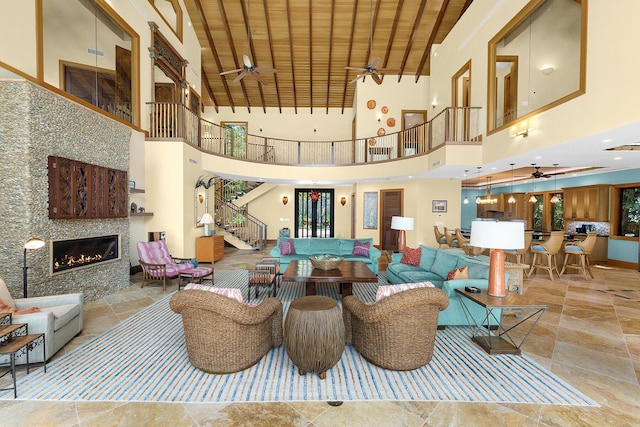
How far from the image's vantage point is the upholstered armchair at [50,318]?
2.77 metres

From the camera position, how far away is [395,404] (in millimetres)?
2287

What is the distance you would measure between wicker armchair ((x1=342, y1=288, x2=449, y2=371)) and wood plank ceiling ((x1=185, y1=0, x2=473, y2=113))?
7.43 meters

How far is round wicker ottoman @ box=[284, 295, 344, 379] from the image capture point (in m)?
2.49

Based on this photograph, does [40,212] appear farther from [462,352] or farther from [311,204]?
[311,204]

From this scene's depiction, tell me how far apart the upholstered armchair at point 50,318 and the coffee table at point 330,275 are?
2.54m

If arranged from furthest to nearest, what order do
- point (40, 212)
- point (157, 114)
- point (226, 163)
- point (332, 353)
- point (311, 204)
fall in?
point (311, 204) → point (226, 163) → point (157, 114) → point (40, 212) → point (332, 353)

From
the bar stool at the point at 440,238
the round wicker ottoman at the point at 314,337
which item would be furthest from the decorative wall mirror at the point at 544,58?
the round wicker ottoman at the point at 314,337

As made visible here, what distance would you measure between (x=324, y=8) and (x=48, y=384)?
10.6 m

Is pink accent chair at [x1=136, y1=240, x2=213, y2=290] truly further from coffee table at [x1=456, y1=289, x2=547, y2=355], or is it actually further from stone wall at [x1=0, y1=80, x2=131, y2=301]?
coffee table at [x1=456, y1=289, x2=547, y2=355]

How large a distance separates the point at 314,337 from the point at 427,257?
143 inches

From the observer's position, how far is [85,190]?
4.64 meters

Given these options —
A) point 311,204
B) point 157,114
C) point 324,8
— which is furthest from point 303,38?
point 311,204

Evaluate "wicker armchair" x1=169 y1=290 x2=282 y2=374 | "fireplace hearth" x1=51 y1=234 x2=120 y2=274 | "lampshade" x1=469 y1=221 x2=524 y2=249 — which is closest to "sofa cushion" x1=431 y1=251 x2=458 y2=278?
"lampshade" x1=469 y1=221 x2=524 y2=249

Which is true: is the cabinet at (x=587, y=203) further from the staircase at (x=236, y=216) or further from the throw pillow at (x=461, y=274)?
the staircase at (x=236, y=216)
